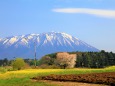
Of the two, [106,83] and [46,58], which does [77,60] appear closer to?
[46,58]

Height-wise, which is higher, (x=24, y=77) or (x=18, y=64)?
(x=18, y=64)

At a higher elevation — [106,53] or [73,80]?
[106,53]

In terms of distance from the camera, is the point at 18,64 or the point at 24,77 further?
the point at 18,64

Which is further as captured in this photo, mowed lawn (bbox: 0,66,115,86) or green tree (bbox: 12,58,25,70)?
green tree (bbox: 12,58,25,70)

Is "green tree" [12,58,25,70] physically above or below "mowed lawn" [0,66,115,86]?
above

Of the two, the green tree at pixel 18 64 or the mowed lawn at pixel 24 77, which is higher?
the green tree at pixel 18 64

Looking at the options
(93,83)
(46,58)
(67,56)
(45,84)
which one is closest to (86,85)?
(93,83)

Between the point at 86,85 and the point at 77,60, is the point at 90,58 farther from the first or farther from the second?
the point at 86,85

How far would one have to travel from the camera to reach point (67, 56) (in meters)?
134

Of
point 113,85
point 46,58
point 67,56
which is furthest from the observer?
point 46,58

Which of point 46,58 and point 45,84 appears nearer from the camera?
point 45,84

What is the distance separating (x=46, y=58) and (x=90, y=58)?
67.2ft

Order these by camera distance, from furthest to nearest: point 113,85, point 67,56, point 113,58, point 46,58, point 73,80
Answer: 1. point 113,58
2. point 46,58
3. point 67,56
4. point 73,80
5. point 113,85

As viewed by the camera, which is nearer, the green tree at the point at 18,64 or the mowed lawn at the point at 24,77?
the mowed lawn at the point at 24,77
